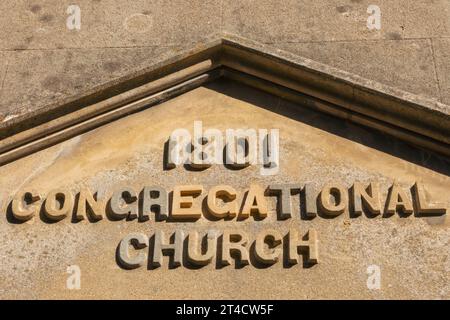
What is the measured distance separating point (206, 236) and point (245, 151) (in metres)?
0.80

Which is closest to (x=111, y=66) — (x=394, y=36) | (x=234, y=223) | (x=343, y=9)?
(x=234, y=223)

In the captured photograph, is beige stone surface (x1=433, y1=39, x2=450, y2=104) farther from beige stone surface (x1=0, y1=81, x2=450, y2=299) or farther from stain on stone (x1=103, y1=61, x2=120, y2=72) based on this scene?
stain on stone (x1=103, y1=61, x2=120, y2=72)

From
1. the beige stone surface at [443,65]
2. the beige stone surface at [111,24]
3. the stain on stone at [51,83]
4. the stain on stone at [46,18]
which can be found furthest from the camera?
the stain on stone at [46,18]

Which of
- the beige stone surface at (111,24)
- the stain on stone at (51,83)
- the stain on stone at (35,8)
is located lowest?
the stain on stone at (51,83)

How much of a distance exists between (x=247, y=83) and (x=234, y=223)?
1330 mm

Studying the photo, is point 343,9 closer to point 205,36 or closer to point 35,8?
point 205,36

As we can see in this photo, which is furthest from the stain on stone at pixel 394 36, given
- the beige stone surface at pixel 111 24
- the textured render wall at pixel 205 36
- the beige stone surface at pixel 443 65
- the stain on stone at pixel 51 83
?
the stain on stone at pixel 51 83

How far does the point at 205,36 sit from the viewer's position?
7.31 meters

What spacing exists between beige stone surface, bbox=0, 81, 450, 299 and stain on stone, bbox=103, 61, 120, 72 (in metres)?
0.70

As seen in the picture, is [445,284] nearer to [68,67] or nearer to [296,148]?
[296,148]

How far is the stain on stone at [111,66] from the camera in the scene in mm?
7629

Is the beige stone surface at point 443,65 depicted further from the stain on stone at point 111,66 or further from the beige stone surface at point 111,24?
the stain on stone at point 111,66
